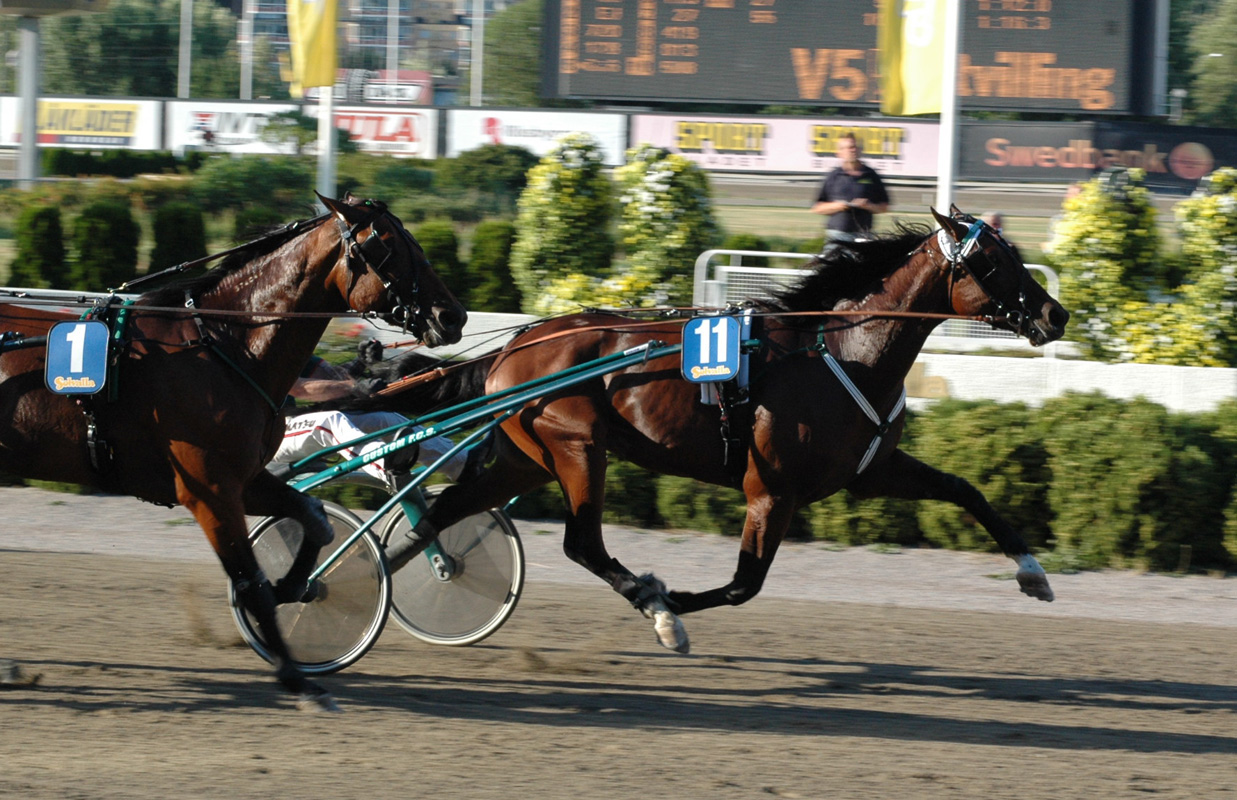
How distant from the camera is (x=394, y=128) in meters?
32.8

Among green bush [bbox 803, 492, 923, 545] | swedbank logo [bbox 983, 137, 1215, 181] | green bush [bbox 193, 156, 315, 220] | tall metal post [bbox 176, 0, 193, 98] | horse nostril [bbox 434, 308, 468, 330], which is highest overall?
tall metal post [bbox 176, 0, 193, 98]

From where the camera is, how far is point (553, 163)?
38.7 ft

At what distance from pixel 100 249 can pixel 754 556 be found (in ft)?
34.7

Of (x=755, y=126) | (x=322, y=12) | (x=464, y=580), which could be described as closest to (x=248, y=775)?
(x=464, y=580)

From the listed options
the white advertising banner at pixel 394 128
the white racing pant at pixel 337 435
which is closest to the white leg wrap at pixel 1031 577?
the white racing pant at pixel 337 435

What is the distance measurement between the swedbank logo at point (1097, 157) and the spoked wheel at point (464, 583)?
19.9 meters

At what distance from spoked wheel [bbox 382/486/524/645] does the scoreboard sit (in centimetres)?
1683

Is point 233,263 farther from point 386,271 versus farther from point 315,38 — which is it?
point 315,38

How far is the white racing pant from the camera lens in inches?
238

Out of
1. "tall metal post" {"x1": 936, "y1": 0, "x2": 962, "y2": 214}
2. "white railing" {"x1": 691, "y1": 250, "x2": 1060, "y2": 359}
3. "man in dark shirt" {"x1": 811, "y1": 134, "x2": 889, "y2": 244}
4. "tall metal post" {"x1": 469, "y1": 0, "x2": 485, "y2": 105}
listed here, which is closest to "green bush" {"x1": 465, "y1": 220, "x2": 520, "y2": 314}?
"white railing" {"x1": 691, "y1": 250, "x2": 1060, "y2": 359}

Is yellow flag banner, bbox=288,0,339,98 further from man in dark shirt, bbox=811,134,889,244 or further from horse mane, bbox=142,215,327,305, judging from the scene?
horse mane, bbox=142,215,327,305

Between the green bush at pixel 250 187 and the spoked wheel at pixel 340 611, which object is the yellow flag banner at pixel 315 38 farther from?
the spoked wheel at pixel 340 611

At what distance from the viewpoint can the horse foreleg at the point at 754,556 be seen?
17.4 feet

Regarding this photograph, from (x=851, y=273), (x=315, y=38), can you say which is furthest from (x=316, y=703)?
(x=315, y=38)
